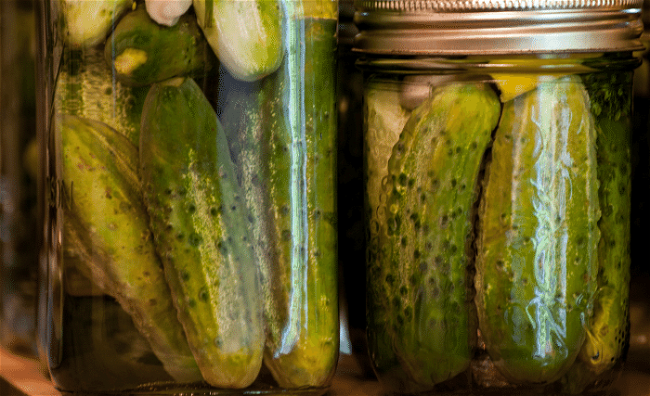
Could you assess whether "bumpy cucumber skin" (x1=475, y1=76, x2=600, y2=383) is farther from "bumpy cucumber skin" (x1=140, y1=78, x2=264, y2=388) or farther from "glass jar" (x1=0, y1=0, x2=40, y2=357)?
"glass jar" (x1=0, y1=0, x2=40, y2=357)

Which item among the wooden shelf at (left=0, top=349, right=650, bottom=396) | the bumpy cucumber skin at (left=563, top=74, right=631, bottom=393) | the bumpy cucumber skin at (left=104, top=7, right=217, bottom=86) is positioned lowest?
the wooden shelf at (left=0, top=349, right=650, bottom=396)

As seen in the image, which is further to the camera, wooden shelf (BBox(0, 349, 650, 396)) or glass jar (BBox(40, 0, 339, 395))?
wooden shelf (BBox(0, 349, 650, 396))

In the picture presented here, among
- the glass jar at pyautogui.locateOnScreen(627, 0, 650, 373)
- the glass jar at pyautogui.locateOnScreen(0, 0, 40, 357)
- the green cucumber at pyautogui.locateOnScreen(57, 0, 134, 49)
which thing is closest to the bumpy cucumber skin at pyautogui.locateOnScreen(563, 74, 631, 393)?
the glass jar at pyautogui.locateOnScreen(627, 0, 650, 373)

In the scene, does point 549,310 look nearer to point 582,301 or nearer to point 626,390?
point 582,301

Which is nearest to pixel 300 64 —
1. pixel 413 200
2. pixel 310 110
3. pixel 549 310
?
pixel 310 110

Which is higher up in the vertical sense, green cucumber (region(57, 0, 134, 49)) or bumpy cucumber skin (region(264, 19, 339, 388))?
green cucumber (region(57, 0, 134, 49))

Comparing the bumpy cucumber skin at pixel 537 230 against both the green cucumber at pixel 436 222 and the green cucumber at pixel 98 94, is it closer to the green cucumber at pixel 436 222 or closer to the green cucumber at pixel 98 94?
the green cucumber at pixel 436 222

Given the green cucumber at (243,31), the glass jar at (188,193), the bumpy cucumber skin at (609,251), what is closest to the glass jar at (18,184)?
the glass jar at (188,193)
